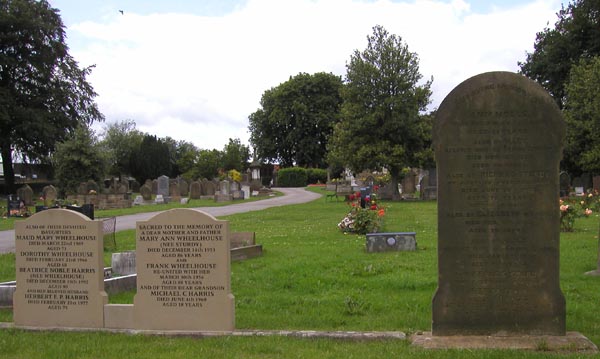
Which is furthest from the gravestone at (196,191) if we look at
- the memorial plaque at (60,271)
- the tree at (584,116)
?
the memorial plaque at (60,271)

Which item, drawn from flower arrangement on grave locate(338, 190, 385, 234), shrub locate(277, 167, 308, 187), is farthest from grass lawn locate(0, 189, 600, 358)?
shrub locate(277, 167, 308, 187)

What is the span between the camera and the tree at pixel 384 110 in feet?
122

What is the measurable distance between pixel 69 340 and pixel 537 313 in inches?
198

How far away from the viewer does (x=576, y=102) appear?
3662cm

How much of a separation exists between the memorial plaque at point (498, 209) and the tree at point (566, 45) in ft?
128

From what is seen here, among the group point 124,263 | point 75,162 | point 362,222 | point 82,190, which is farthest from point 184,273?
point 75,162

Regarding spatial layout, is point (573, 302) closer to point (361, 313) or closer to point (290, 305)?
point (361, 313)

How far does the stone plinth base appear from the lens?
580 centimetres

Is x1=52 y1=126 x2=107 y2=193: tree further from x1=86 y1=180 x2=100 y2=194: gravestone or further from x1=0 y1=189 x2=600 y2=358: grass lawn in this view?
x1=0 y1=189 x2=600 y2=358: grass lawn

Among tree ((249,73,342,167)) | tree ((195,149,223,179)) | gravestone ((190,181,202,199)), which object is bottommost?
gravestone ((190,181,202,199))

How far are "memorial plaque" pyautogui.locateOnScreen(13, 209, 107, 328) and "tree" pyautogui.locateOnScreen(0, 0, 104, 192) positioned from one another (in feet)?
143

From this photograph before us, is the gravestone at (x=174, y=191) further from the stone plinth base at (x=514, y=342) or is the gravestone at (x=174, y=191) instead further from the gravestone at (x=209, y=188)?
the stone plinth base at (x=514, y=342)

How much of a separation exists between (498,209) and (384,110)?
31.7m

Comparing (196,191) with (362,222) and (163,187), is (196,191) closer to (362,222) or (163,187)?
(163,187)
